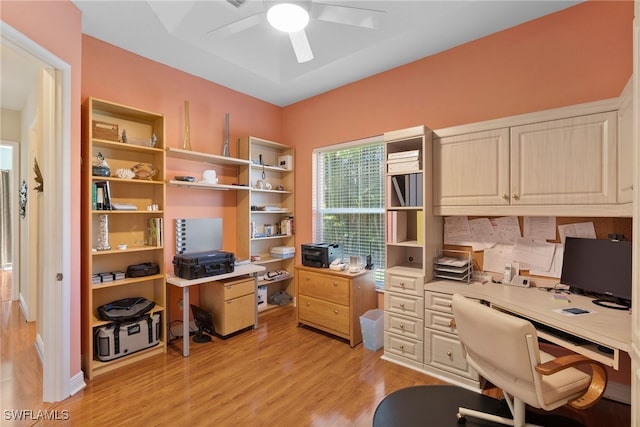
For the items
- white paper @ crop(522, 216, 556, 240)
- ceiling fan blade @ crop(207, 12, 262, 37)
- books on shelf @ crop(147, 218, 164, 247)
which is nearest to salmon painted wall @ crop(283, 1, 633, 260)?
white paper @ crop(522, 216, 556, 240)

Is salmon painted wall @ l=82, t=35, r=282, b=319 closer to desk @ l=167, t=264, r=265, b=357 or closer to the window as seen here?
desk @ l=167, t=264, r=265, b=357

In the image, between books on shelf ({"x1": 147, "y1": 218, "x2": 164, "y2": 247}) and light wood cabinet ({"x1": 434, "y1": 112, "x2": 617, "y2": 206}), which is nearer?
light wood cabinet ({"x1": 434, "y1": 112, "x2": 617, "y2": 206})

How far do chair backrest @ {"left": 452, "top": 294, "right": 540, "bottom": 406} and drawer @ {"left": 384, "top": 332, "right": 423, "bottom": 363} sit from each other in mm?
875

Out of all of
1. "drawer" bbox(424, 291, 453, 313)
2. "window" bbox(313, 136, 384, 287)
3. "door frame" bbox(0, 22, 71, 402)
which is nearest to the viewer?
"door frame" bbox(0, 22, 71, 402)

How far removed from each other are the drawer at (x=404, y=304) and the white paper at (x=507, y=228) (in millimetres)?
894

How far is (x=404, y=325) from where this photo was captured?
104 inches

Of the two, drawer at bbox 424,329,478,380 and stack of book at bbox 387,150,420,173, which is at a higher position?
stack of book at bbox 387,150,420,173

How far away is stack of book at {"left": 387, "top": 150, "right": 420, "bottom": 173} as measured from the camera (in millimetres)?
2619

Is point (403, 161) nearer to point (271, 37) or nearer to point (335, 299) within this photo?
point (335, 299)

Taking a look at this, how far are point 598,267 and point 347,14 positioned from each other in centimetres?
239

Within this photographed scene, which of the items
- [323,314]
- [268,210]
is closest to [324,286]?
[323,314]

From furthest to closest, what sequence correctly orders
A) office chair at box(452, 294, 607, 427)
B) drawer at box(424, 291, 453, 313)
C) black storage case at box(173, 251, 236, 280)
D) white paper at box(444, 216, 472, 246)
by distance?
black storage case at box(173, 251, 236, 280) < white paper at box(444, 216, 472, 246) < drawer at box(424, 291, 453, 313) < office chair at box(452, 294, 607, 427)

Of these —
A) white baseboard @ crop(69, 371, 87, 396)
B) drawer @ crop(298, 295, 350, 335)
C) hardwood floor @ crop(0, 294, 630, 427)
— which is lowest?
hardwood floor @ crop(0, 294, 630, 427)

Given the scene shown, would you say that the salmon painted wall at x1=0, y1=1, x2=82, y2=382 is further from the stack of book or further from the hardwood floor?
the stack of book
